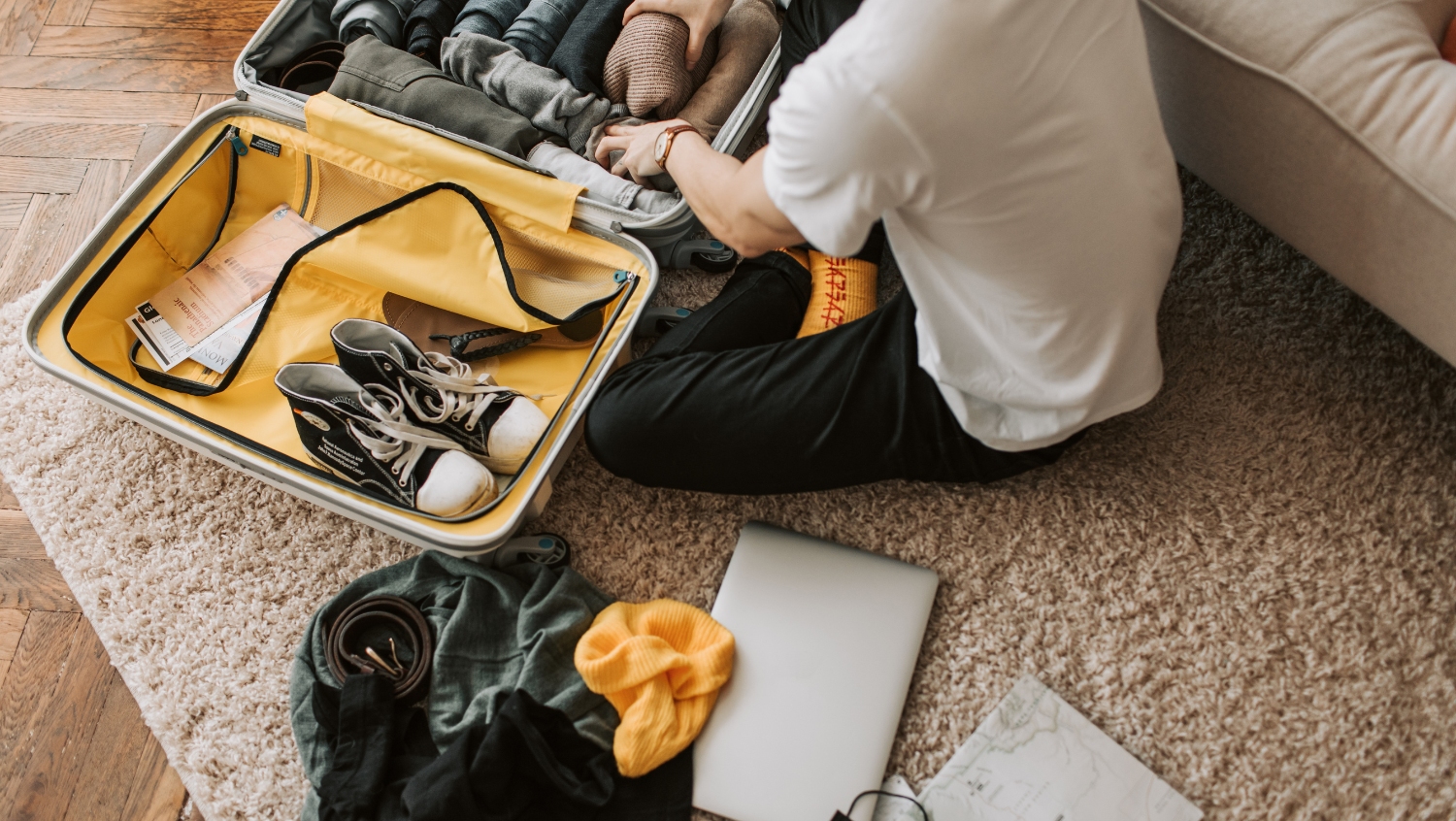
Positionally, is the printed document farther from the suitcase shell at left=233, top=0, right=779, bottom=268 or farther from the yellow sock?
the yellow sock

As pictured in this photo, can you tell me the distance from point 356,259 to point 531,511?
417 mm

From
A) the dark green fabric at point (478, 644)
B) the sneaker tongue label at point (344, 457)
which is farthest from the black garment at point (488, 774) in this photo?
the sneaker tongue label at point (344, 457)

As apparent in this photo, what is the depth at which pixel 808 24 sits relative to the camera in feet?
3.85

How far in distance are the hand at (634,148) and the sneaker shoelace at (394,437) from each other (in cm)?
41

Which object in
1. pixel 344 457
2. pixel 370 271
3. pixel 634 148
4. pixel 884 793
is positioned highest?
pixel 634 148

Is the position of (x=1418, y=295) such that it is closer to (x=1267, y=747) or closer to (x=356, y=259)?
(x=1267, y=747)

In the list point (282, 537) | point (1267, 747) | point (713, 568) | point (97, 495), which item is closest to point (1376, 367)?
point (1267, 747)

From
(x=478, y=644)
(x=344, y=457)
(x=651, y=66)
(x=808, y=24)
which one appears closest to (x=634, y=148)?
(x=651, y=66)

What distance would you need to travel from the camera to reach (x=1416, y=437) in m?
1.12

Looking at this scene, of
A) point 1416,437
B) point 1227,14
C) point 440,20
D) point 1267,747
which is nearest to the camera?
point 1227,14

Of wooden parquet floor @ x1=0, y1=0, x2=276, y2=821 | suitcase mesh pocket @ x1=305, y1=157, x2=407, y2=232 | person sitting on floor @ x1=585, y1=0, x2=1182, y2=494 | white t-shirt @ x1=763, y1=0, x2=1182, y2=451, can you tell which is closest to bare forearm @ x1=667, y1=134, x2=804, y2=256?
person sitting on floor @ x1=585, y1=0, x2=1182, y2=494

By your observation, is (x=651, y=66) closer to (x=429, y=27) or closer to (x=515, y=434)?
(x=429, y=27)

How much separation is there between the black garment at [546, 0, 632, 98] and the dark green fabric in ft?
2.18

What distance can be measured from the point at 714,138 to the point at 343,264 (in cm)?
52
